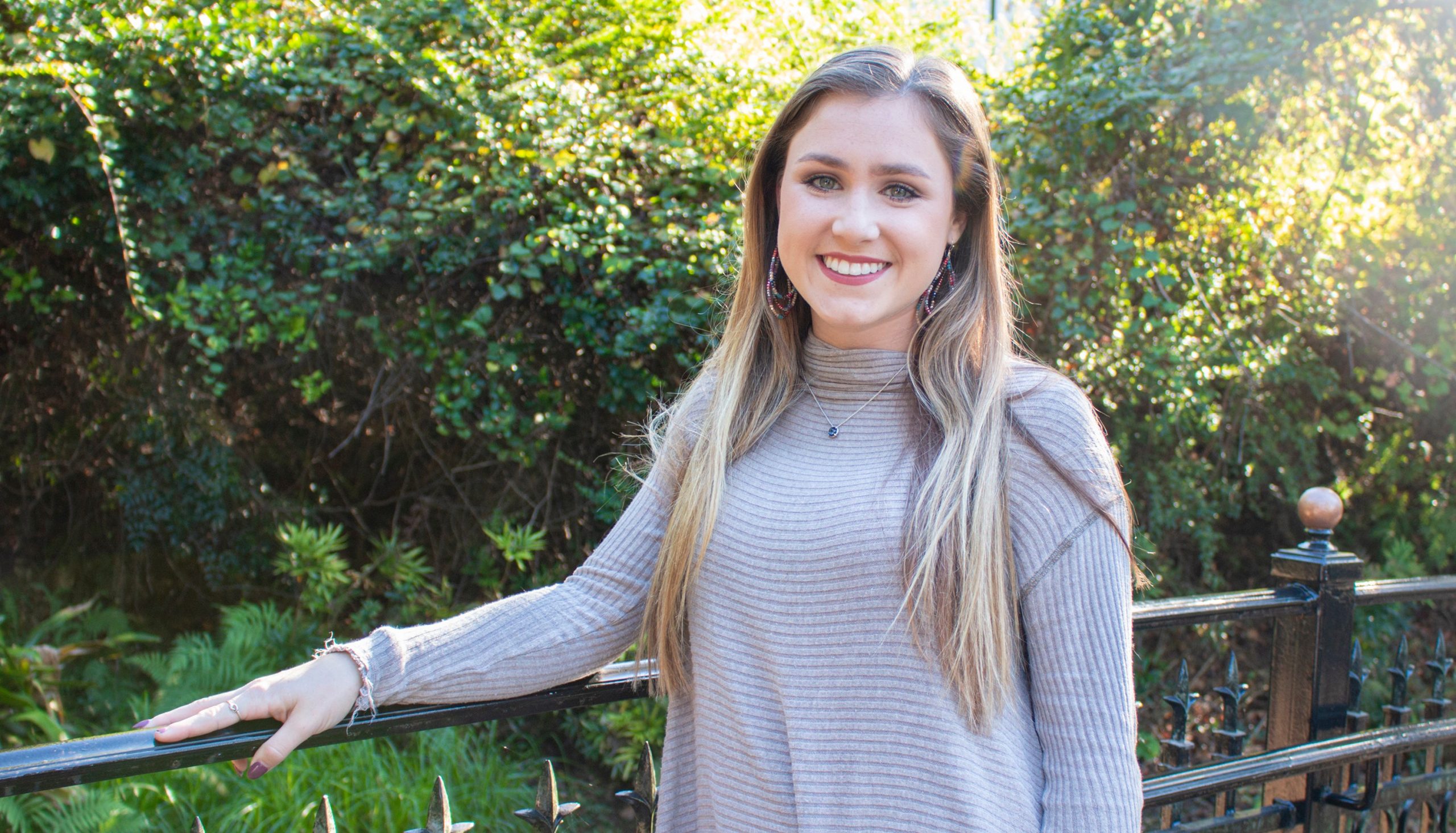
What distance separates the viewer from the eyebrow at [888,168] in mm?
1417

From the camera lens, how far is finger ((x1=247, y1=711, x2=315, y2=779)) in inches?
46.6

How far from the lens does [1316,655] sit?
219cm

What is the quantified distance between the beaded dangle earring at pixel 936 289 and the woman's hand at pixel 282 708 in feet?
3.07

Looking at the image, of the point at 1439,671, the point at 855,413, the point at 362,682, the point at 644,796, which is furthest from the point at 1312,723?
the point at 362,682

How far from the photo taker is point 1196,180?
3572 millimetres

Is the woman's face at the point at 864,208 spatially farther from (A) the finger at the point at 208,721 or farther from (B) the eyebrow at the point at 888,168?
(A) the finger at the point at 208,721

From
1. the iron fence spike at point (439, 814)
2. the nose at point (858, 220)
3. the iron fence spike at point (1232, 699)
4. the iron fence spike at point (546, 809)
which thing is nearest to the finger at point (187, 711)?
the iron fence spike at point (439, 814)

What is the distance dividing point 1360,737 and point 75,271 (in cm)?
435

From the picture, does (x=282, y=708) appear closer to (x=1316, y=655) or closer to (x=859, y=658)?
(x=859, y=658)

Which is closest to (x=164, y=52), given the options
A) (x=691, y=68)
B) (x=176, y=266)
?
(x=176, y=266)

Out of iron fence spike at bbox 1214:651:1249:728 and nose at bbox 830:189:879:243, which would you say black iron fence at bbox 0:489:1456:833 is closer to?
iron fence spike at bbox 1214:651:1249:728

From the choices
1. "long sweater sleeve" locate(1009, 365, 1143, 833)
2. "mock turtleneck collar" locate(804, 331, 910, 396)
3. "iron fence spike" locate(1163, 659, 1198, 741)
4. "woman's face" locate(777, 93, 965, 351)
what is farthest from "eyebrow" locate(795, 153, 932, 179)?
"iron fence spike" locate(1163, 659, 1198, 741)

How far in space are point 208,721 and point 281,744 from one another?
8 centimetres

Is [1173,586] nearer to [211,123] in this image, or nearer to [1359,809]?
[1359,809]
